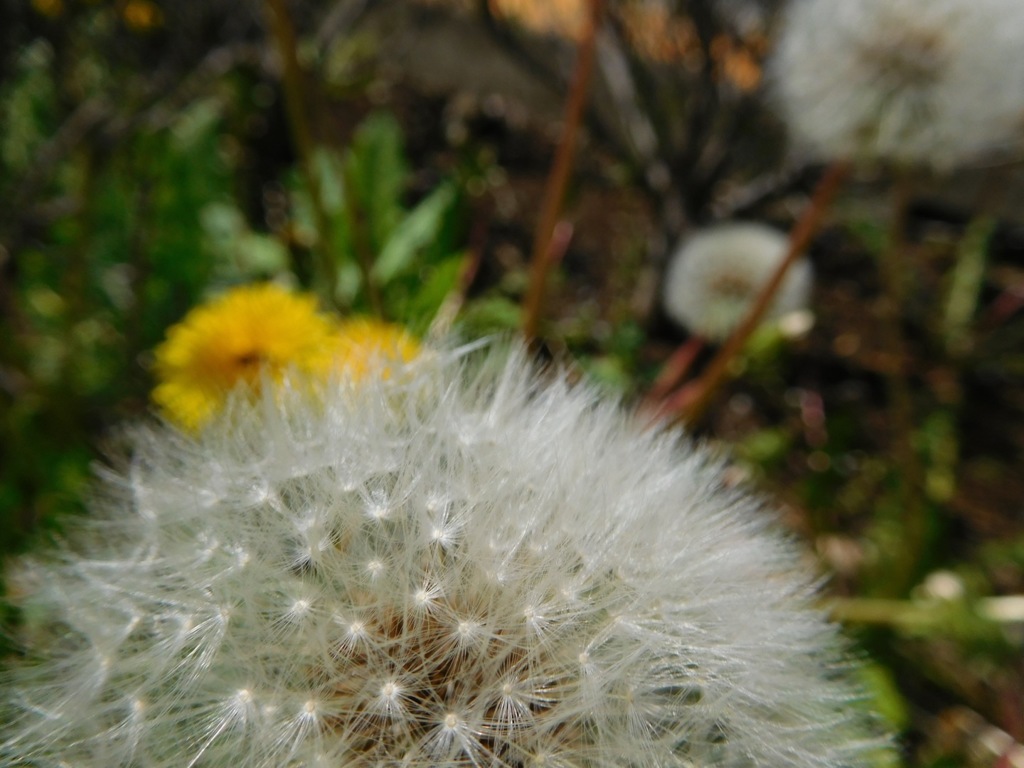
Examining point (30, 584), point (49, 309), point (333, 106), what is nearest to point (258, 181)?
point (333, 106)

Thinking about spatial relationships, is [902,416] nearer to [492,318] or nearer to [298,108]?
[492,318]

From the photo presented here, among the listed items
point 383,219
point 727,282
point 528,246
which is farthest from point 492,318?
point 528,246

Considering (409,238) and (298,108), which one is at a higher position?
(298,108)

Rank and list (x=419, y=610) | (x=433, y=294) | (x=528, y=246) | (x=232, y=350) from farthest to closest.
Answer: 1. (x=528, y=246)
2. (x=433, y=294)
3. (x=232, y=350)
4. (x=419, y=610)

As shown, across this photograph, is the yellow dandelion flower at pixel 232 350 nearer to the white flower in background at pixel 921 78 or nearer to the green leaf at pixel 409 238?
the green leaf at pixel 409 238

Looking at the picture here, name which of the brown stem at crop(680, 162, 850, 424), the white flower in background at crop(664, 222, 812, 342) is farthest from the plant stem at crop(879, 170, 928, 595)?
the white flower in background at crop(664, 222, 812, 342)

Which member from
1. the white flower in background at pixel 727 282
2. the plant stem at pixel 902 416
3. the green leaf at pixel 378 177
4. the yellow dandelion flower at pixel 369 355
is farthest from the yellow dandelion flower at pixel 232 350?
the white flower in background at pixel 727 282

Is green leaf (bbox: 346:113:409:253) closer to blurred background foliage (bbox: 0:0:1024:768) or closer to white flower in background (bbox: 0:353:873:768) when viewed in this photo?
blurred background foliage (bbox: 0:0:1024:768)

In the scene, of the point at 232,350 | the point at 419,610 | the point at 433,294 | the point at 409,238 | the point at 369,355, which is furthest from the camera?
the point at 409,238
